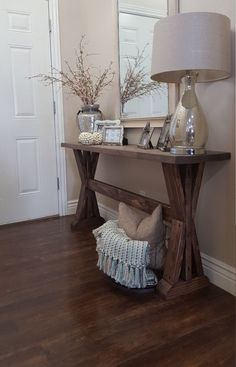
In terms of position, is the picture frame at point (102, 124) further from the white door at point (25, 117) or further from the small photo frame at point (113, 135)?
the white door at point (25, 117)

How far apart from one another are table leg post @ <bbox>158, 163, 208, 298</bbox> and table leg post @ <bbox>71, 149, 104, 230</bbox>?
1238 millimetres

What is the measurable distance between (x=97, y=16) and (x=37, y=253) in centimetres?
214

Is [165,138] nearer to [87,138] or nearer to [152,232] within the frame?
[152,232]

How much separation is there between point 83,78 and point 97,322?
6.62ft

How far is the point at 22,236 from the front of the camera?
279cm

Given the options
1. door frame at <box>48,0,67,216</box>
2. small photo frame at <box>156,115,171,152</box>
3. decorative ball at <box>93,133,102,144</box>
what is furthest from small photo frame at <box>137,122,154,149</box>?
door frame at <box>48,0,67,216</box>

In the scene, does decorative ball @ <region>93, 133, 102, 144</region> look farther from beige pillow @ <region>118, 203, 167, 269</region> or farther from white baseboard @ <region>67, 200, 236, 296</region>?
white baseboard @ <region>67, 200, 236, 296</region>

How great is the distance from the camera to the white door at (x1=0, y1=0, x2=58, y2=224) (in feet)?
9.48

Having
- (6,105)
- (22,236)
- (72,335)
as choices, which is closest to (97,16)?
(6,105)

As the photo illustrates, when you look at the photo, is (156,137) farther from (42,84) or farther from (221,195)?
(42,84)

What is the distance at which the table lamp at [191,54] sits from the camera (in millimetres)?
1503

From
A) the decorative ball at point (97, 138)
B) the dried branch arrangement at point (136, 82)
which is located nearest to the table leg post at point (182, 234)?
the dried branch arrangement at point (136, 82)

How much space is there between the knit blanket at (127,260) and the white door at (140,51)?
3.02ft

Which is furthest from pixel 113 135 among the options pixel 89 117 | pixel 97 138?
pixel 89 117
